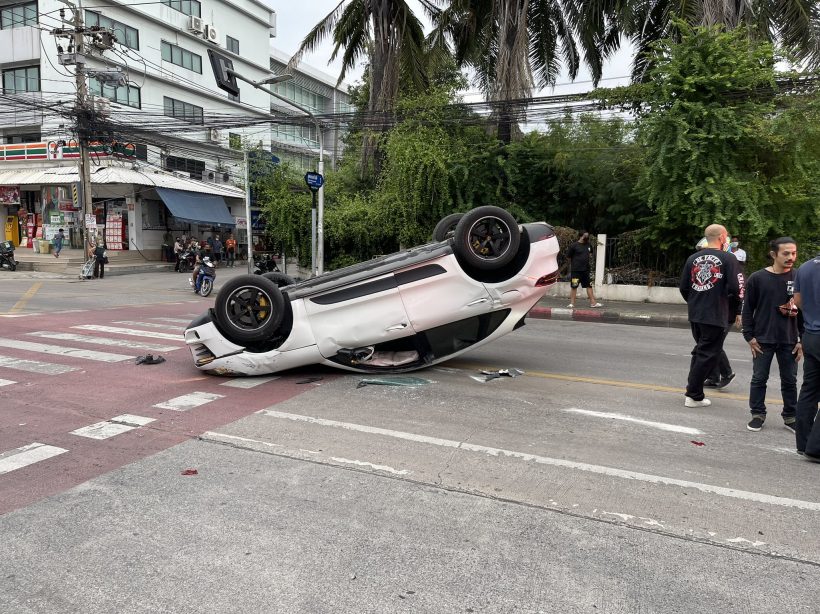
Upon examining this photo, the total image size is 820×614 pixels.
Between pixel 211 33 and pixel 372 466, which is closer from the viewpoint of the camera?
pixel 372 466

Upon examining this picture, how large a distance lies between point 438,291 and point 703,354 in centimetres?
271

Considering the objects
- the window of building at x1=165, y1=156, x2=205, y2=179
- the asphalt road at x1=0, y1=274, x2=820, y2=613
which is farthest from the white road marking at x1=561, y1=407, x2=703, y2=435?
the window of building at x1=165, y1=156, x2=205, y2=179

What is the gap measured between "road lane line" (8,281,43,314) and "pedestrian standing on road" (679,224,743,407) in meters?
12.9

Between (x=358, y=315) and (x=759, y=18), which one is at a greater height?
(x=759, y=18)

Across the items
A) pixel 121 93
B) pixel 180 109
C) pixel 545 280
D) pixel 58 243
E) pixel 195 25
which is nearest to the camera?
pixel 545 280

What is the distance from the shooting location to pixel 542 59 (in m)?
23.5

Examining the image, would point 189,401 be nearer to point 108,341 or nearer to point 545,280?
point 545,280

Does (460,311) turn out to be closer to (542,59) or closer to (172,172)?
(542,59)

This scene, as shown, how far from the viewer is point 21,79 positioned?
104 feet

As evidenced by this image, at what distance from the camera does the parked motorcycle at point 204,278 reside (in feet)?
59.2

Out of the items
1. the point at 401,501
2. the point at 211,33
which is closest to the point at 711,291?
the point at 401,501

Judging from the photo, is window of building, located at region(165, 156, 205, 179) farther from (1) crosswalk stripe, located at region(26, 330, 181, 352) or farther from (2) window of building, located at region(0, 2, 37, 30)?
(1) crosswalk stripe, located at region(26, 330, 181, 352)

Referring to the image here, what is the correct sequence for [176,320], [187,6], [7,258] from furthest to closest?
[187,6] → [7,258] → [176,320]

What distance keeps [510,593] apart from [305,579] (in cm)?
98
